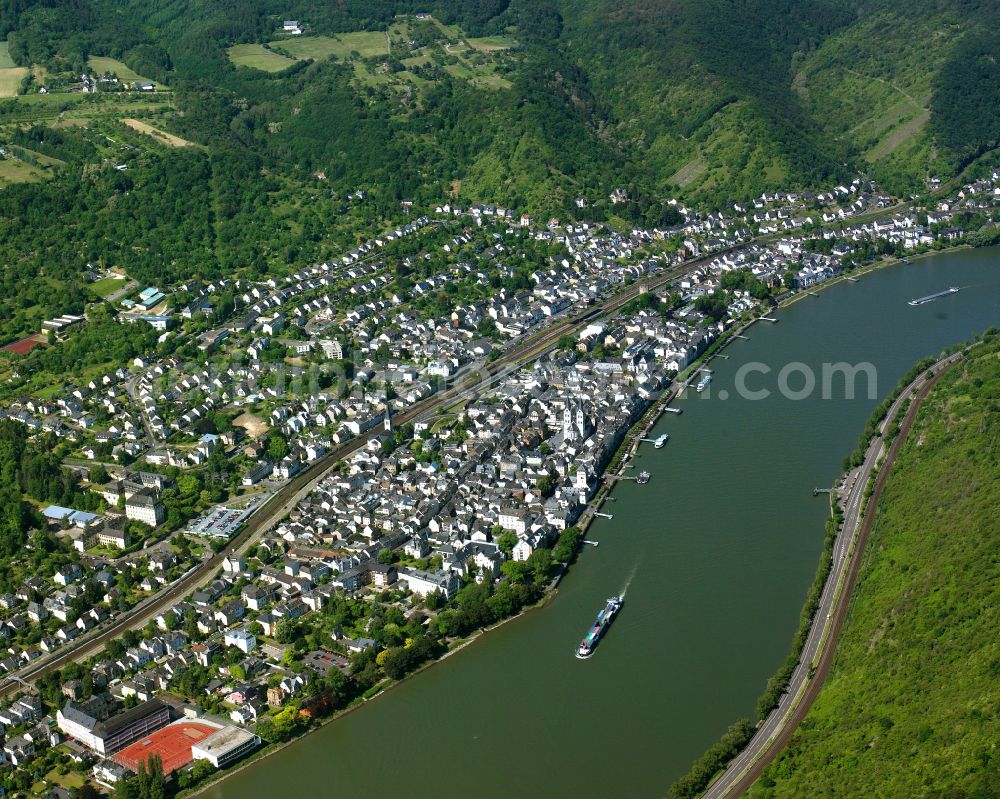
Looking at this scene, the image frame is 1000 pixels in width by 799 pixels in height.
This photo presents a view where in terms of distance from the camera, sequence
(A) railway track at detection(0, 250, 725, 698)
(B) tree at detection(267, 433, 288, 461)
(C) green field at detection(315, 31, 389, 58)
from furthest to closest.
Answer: (C) green field at detection(315, 31, 389, 58) → (B) tree at detection(267, 433, 288, 461) → (A) railway track at detection(0, 250, 725, 698)

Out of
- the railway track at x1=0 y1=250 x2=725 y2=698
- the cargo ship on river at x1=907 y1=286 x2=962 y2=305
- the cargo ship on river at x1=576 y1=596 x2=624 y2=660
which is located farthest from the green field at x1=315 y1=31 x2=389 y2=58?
the cargo ship on river at x1=576 y1=596 x2=624 y2=660

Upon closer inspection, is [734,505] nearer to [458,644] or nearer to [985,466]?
[985,466]

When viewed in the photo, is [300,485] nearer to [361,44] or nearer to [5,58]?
[361,44]

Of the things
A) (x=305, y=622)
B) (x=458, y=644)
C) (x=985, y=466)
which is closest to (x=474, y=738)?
(x=458, y=644)

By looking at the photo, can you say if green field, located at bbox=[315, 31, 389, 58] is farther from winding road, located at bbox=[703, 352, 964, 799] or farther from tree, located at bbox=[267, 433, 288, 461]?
winding road, located at bbox=[703, 352, 964, 799]

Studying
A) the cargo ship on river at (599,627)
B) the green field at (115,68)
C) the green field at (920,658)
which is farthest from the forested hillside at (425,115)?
the green field at (920,658)

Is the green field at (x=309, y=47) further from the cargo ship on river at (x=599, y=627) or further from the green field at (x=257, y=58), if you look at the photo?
the cargo ship on river at (x=599, y=627)
